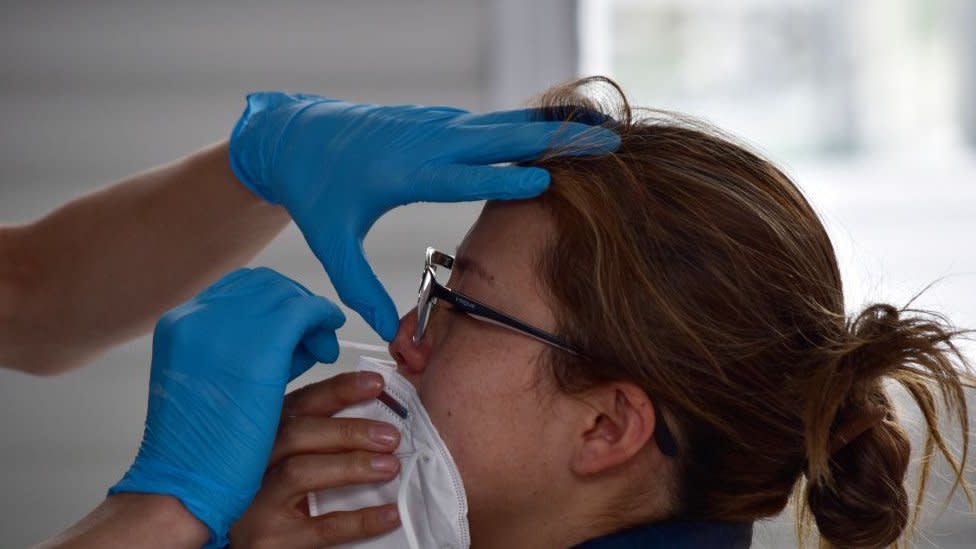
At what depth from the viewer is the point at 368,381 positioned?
153cm

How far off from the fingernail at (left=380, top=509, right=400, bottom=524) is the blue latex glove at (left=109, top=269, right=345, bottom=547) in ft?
0.63

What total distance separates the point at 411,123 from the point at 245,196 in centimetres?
51

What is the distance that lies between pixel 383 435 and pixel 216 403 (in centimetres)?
25

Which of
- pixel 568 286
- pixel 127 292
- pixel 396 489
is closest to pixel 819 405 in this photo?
pixel 568 286

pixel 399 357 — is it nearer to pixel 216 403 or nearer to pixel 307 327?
pixel 307 327

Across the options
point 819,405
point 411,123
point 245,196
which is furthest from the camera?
point 245,196

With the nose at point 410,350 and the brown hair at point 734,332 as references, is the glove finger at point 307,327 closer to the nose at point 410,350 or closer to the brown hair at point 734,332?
the nose at point 410,350

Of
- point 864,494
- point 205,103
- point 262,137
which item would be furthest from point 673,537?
point 205,103

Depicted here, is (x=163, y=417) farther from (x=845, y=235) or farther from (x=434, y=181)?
(x=845, y=235)

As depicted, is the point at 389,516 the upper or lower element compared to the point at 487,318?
lower

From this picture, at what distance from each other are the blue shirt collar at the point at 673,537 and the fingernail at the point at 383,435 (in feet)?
1.10

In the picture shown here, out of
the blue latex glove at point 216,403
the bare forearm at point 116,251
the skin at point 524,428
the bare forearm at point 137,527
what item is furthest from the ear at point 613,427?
the bare forearm at point 116,251

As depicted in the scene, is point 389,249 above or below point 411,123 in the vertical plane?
below

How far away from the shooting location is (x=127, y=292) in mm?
2080
